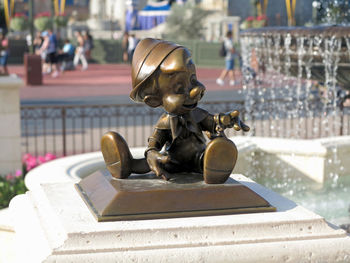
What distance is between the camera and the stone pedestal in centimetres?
727

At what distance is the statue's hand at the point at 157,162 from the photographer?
2.79 meters

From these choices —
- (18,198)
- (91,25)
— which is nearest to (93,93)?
(18,198)

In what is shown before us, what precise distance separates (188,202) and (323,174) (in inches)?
147

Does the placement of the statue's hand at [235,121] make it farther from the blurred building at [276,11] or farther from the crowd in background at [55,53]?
the blurred building at [276,11]

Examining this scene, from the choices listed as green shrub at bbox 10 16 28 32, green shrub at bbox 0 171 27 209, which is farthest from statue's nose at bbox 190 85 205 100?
green shrub at bbox 10 16 28 32

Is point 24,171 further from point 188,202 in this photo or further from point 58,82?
point 58,82

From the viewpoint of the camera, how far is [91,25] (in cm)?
5300

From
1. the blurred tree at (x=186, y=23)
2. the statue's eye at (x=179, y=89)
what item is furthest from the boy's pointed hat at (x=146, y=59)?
the blurred tree at (x=186, y=23)

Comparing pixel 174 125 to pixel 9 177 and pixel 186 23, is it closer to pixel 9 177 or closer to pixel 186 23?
pixel 9 177

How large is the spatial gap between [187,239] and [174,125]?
58cm

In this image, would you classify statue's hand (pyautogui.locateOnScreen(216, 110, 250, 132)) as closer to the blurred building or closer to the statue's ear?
the statue's ear

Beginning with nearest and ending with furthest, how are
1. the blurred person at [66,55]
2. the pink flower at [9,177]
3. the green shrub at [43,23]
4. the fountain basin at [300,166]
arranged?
the fountain basin at [300,166], the pink flower at [9,177], the blurred person at [66,55], the green shrub at [43,23]

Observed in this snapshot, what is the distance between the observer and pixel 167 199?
264cm


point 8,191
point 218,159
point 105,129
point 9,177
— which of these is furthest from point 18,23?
point 218,159
